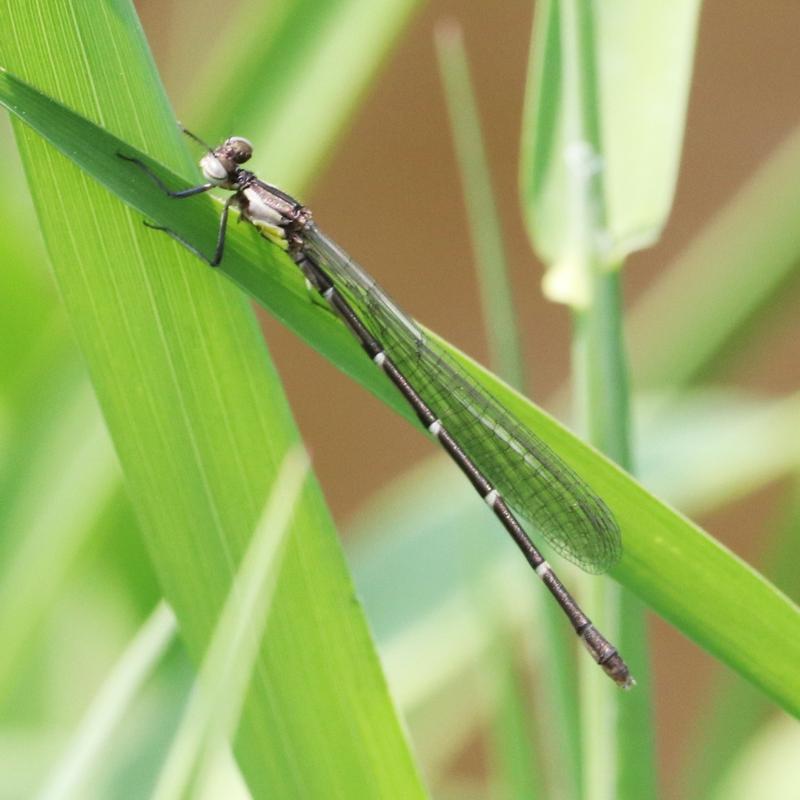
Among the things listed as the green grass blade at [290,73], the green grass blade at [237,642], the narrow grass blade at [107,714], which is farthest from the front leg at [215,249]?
the green grass blade at [290,73]

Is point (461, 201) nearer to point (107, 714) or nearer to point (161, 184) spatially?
point (161, 184)

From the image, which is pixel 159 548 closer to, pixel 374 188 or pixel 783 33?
pixel 374 188

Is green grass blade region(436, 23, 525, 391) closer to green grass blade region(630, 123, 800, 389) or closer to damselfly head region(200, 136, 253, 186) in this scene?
damselfly head region(200, 136, 253, 186)

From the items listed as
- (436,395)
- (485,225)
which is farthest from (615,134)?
(436,395)

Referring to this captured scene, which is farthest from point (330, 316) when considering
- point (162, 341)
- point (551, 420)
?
point (551, 420)

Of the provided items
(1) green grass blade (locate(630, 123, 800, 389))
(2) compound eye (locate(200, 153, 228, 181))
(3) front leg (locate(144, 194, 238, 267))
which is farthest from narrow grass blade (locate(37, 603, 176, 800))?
(1) green grass blade (locate(630, 123, 800, 389))
